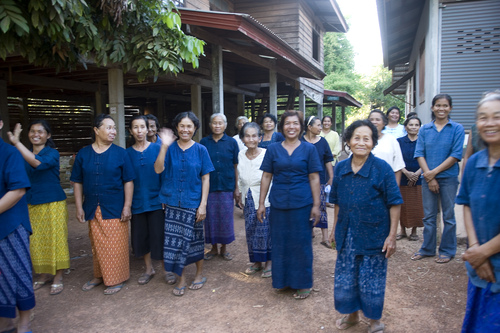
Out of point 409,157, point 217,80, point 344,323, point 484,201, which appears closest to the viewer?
point 484,201

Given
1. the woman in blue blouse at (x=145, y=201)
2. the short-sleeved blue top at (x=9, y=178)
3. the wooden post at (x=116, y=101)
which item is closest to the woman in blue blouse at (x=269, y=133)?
the woman in blue blouse at (x=145, y=201)

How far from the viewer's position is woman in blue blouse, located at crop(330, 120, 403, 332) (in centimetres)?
282

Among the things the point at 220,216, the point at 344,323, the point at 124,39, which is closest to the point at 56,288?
the point at 220,216

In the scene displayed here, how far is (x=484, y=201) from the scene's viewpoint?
2070 mm

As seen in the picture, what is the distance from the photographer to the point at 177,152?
12.7 ft

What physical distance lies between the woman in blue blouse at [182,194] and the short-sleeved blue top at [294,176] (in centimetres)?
76

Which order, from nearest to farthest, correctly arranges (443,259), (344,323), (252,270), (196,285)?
(344,323), (196,285), (252,270), (443,259)

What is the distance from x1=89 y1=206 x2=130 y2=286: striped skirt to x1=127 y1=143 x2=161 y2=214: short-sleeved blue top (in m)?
0.30

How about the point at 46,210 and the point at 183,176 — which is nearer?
the point at 183,176

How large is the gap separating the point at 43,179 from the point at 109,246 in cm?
98

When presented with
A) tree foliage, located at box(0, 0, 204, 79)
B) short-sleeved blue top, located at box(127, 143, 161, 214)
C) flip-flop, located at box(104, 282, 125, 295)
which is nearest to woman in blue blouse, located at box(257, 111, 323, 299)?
short-sleeved blue top, located at box(127, 143, 161, 214)

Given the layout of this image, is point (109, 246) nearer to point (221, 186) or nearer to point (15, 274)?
point (15, 274)

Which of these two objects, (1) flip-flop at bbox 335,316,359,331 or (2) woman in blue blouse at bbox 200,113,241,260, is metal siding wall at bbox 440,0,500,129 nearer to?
(2) woman in blue blouse at bbox 200,113,241,260

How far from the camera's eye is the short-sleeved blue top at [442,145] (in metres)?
4.36
